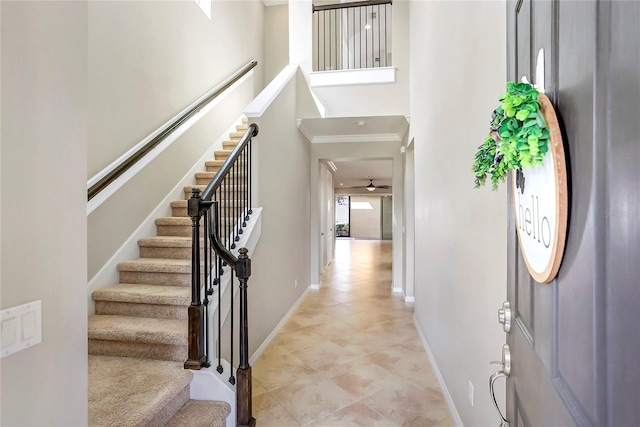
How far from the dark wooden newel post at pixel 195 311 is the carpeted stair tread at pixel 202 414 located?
228mm

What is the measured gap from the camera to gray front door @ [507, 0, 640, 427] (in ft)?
1.31

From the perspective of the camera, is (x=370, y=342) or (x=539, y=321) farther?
(x=370, y=342)

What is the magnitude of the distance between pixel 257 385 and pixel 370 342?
134 cm

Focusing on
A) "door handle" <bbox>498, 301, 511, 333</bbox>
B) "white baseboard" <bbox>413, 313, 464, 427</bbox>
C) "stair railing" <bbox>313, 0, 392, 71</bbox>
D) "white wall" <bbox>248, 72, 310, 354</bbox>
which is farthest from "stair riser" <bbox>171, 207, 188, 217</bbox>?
"stair railing" <bbox>313, 0, 392, 71</bbox>

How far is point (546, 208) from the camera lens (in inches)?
24.5

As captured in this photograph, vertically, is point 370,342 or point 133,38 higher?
point 133,38

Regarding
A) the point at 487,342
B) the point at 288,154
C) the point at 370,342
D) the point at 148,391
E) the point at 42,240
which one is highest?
the point at 288,154

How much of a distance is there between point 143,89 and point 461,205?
3.14 m

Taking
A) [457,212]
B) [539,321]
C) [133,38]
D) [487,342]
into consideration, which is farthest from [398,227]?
[539,321]

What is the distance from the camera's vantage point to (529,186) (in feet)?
2.32

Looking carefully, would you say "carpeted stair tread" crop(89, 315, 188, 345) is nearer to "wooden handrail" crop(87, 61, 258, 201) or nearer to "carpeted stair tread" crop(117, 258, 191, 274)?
"carpeted stair tread" crop(117, 258, 191, 274)

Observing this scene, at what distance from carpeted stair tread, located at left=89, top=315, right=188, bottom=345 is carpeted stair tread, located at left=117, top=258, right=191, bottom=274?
0.44m

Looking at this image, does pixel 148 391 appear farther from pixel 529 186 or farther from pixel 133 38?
pixel 133 38

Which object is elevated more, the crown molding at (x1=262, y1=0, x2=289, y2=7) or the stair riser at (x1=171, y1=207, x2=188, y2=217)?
the crown molding at (x1=262, y1=0, x2=289, y2=7)
